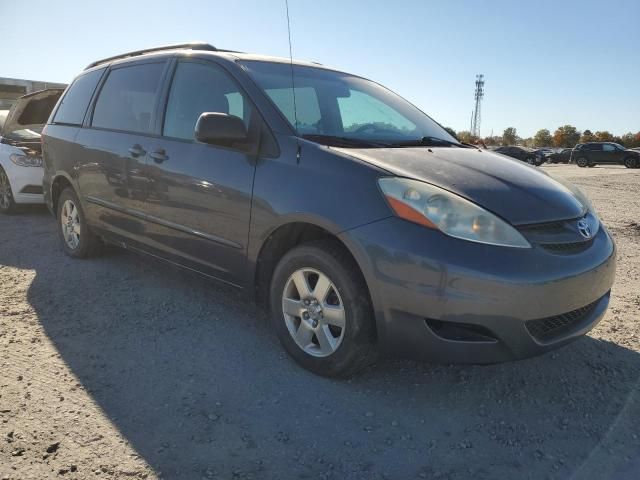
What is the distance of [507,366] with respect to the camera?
294cm

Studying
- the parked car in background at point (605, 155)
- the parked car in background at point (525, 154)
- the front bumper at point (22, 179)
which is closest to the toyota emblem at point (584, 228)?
the front bumper at point (22, 179)

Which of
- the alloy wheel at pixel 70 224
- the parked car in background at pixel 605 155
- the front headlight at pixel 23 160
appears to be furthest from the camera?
the parked car in background at pixel 605 155

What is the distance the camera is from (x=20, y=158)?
6.77 metres

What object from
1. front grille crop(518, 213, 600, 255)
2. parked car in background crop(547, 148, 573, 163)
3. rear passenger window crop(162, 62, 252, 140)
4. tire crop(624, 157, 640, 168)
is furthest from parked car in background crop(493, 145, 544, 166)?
front grille crop(518, 213, 600, 255)

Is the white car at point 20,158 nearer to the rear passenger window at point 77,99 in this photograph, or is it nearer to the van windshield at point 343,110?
the rear passenger window at point 77,99

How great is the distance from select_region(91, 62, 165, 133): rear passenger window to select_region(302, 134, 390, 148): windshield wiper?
4.76 ft

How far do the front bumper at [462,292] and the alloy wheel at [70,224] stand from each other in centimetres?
332

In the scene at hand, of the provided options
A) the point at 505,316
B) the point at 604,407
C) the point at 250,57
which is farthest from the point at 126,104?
the point at 604,407

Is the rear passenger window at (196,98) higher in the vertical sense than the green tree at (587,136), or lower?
lower

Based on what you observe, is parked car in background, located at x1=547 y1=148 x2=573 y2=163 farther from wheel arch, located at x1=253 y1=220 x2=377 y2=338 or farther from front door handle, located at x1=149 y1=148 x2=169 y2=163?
wheel arch, located at x1=253 y1=220 x2=377 y2=338

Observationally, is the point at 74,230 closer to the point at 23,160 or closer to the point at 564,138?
the point at 23,160

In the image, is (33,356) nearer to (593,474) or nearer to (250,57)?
(250,57)

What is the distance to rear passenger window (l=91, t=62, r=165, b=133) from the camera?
3824 mm

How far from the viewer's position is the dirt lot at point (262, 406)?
6.84 feet
